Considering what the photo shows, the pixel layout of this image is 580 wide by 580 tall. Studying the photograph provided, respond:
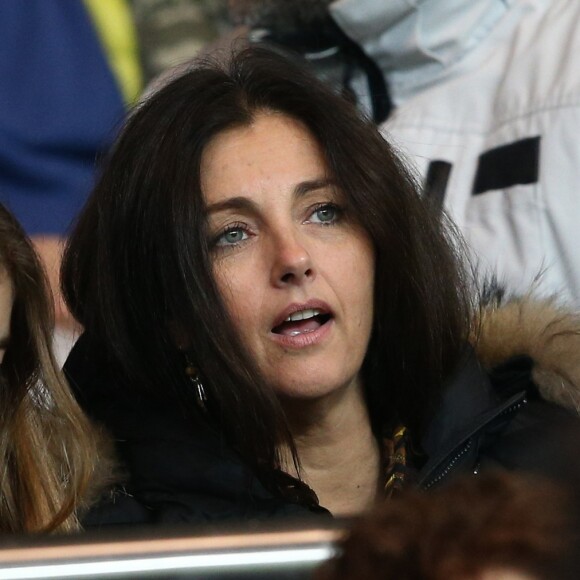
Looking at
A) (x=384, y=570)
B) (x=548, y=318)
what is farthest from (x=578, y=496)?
(x=548, y=318)

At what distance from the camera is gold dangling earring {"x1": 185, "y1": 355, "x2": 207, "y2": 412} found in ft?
6.14

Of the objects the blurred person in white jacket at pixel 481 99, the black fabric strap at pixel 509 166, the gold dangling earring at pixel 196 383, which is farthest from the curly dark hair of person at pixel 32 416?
the black fabric strap at pixel 509 166

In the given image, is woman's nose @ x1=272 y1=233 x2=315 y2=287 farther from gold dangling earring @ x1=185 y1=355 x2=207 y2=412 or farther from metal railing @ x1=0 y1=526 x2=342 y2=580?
metal railing @ x1=0 y1=526 x2=342 y2=580

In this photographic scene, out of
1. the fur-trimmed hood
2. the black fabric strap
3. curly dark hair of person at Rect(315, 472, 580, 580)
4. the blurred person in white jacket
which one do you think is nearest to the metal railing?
curly dark hair of person at Rect(315, 472, 580, 580)

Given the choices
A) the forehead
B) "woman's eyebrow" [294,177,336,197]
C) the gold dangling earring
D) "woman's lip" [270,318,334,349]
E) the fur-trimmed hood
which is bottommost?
the fur-trimmed hood

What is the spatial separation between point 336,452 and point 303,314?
25 centimetres

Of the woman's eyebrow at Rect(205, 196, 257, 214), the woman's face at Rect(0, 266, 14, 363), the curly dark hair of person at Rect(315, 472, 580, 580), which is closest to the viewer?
the curly dark hair of person at Rect(315, 472, 580, 580)

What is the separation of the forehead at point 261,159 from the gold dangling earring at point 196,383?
23cm

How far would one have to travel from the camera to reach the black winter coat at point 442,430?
1796 millimetres

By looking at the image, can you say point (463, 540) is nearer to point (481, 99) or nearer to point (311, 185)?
point (311, 185)

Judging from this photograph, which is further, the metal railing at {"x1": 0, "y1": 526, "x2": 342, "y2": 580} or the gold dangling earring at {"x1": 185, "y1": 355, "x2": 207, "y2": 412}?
the gold dangling earring at {"x1": 185, "y1": 355, "x2": 207, "y2": 412}

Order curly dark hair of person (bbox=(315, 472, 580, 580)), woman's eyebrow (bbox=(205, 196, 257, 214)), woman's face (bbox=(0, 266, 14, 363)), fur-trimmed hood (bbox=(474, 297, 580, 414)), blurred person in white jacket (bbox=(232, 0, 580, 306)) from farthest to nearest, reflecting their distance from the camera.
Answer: blurred person in white jacket (bbox=(232, 0, 580, 306)), fur-trimmed hood (bbox=(474, 297, 580, 414)), woman's eyebrow (bbox=(205, 196, 257, 214)), woman's face (bbox=(0, 266, 14, 363)), curly dark hair of person (bbox=(315, 472, 580, 580))

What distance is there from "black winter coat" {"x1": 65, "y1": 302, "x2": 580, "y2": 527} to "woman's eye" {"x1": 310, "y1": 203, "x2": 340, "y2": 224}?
0.31 meters

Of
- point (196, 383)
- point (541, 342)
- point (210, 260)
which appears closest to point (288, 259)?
point (210, 260)
